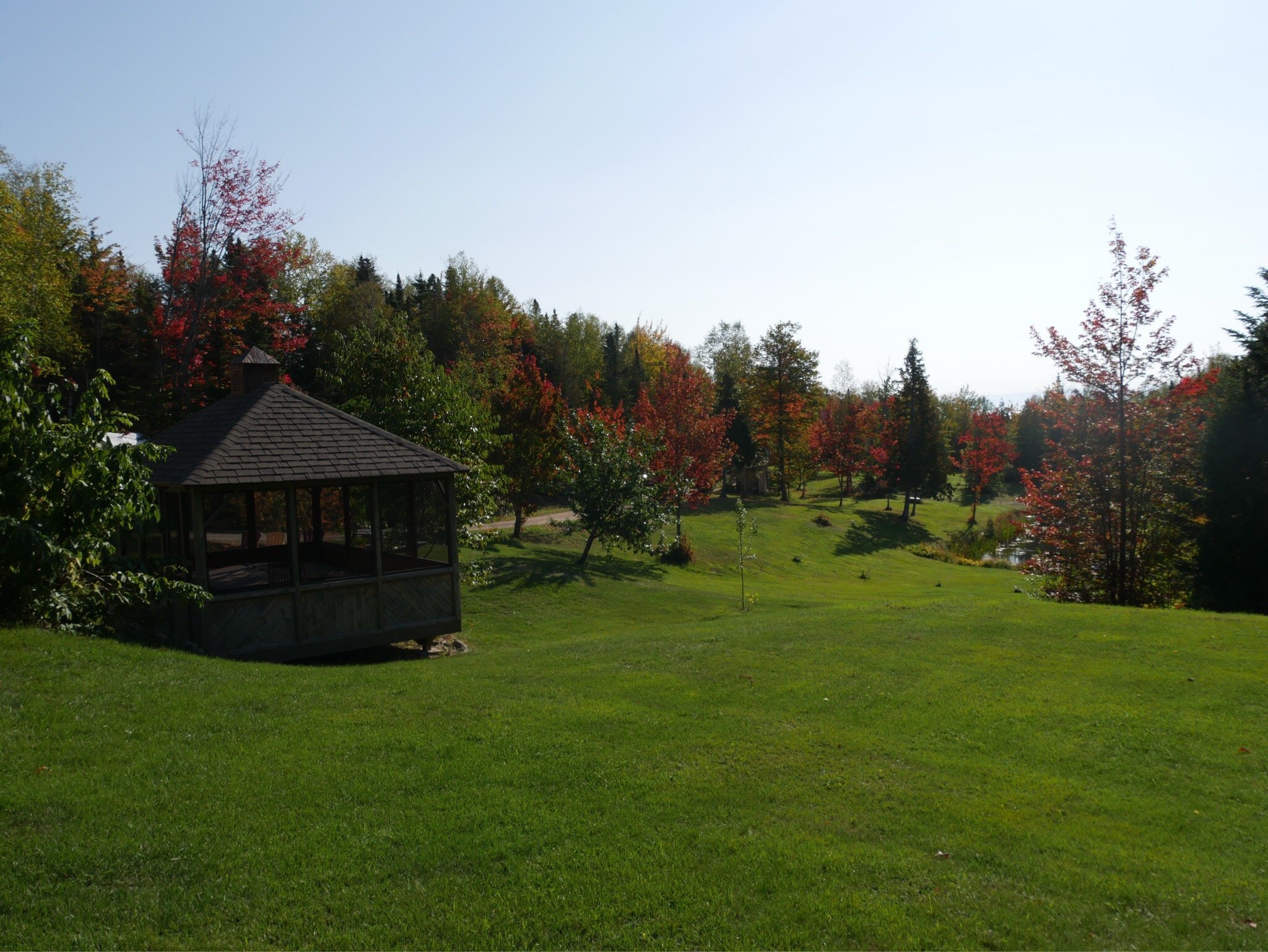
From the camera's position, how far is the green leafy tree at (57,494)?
10422 millimetres

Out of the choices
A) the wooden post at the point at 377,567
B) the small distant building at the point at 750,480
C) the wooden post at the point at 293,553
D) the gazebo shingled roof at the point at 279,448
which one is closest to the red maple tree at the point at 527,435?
the gazebo shingled roof at the point at 279,448

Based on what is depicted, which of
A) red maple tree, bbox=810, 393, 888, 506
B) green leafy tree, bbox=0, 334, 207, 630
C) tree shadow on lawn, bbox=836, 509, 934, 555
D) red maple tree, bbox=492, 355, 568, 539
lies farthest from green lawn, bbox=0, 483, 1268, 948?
red maple tree, bbox=810, 393, 888, 506

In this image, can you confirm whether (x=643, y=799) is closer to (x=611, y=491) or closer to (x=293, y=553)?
(x=293, y=553)

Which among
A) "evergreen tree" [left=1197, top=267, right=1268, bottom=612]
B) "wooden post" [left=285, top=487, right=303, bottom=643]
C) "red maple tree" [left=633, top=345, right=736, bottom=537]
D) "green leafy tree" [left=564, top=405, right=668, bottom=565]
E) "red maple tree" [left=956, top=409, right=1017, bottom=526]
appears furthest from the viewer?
"red maple tree" [left=956, top=409, right=1017, bottom=526]

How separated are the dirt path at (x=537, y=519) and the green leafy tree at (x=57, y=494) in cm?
2558

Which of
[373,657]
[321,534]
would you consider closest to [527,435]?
[321,534]

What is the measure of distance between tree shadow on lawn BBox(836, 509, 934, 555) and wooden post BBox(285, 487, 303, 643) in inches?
1379

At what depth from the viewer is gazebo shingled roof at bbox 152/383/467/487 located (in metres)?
13.4

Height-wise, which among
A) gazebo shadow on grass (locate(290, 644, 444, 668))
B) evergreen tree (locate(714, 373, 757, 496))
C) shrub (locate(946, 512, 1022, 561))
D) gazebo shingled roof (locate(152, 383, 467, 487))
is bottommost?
shrub (locate(946, 512, 1022, 561))

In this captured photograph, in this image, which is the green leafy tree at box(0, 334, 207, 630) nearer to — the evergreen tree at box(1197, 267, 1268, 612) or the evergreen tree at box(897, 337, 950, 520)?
the evergreen tree at box(1197, 267, 1268, 612)

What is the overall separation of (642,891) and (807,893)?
1.12 meters

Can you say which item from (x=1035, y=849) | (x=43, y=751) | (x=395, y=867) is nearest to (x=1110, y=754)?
(x=1035, y=849)

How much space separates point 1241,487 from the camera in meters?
19.7

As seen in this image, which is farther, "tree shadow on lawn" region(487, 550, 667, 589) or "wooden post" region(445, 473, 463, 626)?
"tree shadow on lawn" region(487, 550, 667, 589)
